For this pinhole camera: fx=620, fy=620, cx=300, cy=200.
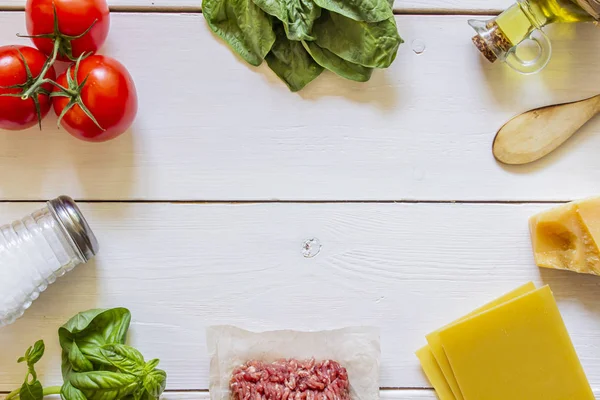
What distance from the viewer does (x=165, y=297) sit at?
982mm

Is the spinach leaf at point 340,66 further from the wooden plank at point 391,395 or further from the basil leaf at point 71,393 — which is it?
the basil leaf at point 71,393

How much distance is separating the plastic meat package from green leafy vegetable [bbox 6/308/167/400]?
91mm

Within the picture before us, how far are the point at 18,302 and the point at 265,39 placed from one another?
1.75 feet

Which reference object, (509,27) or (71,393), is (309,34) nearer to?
(509,27)

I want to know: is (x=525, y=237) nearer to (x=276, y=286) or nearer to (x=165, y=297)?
(x=276, y=286)

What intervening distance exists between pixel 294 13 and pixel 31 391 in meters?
0.68

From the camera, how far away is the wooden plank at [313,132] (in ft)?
3.23

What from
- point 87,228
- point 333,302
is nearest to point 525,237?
point 333,302

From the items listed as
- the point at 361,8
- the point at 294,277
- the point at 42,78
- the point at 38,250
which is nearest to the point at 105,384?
the point at 38,250

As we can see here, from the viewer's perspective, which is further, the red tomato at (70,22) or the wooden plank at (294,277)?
the wooden plank at (294,277)

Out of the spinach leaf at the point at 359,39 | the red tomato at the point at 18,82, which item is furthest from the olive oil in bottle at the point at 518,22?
the red tomato at the point at 18,82

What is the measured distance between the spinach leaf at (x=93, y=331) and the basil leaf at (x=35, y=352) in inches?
1.1

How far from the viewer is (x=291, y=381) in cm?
92

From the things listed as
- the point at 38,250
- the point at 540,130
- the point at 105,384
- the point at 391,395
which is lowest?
the point at 391,395
